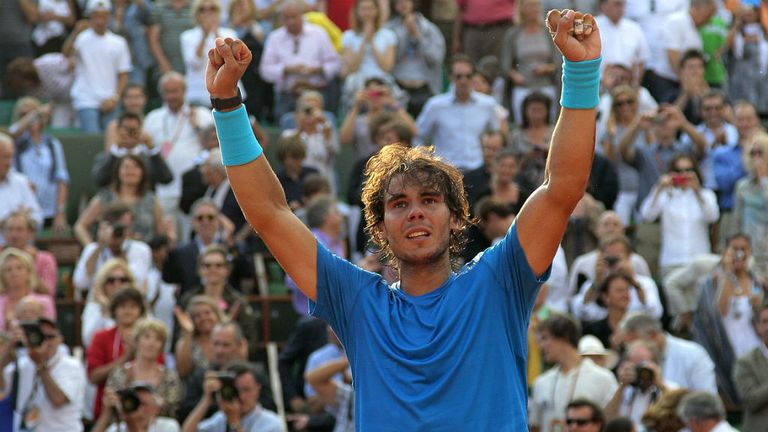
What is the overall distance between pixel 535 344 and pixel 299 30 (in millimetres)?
5527

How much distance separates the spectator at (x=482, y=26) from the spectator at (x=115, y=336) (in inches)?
270

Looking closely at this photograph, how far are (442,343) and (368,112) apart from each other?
9.88 m

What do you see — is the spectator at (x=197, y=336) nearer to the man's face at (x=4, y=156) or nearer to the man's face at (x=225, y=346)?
the man's face at (x=225, y=346)

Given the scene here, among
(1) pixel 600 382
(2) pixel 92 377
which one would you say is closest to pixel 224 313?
(2) pixel 92 377

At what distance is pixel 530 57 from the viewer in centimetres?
1499

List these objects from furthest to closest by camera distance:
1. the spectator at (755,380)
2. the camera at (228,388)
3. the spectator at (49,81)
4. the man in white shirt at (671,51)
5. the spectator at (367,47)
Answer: the man in white shirt at (671,51) < the spectator at (49,81) < the spectator at (367,47) < the spectator at (755,380) < the camera at (228,388)

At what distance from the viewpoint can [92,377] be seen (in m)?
10.1

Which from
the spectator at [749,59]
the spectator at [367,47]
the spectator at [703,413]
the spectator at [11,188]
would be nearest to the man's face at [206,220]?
the spectator at [11,188]

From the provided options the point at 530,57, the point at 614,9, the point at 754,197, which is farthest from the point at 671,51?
the point at 754,197

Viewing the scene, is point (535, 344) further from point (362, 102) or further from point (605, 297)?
point (362, 102)

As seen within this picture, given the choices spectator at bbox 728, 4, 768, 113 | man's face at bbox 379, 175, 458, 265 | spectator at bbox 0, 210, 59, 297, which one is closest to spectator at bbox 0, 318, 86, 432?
→ spectator at bbox 0, 210, 59, 297

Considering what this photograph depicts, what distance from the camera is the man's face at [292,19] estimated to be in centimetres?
1466

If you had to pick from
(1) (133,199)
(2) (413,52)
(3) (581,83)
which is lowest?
(1) (133,199)

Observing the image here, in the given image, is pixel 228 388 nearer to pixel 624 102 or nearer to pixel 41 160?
pixel 41 160
